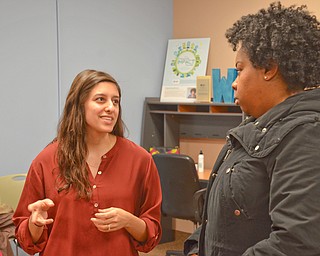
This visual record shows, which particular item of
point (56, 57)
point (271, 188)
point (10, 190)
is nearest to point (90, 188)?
point (271, 188)

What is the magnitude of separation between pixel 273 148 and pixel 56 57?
3.25 meters

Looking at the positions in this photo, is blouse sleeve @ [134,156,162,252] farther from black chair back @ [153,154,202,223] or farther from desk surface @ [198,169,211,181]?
desk surface @ [198,169,211,181]

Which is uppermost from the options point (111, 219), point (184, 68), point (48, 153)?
point (184, 68)

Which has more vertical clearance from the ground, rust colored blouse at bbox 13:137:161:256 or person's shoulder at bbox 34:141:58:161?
person's shoulder at bbox 34:141:58:161

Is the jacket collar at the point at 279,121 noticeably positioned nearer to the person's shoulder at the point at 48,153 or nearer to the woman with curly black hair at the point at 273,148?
the woman with curly black hair at the point at 273,148

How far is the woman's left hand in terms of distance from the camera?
6.14 feet

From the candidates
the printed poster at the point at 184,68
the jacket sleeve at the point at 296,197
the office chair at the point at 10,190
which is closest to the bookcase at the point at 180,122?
the printed poster at the point at 184,68

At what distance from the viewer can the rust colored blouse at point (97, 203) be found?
2.01 metres

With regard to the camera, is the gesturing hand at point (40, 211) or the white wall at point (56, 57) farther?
the white wall at point (56, 57)

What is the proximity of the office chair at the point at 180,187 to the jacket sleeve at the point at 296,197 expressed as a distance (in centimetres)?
257

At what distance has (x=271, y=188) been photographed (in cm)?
122

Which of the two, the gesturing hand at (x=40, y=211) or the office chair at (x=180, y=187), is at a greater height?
the gesturing hand at (x=40, y=211)

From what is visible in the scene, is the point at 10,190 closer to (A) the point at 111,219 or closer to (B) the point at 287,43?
(A) the point at 111,219

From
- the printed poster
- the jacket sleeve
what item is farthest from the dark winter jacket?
the printed poster
